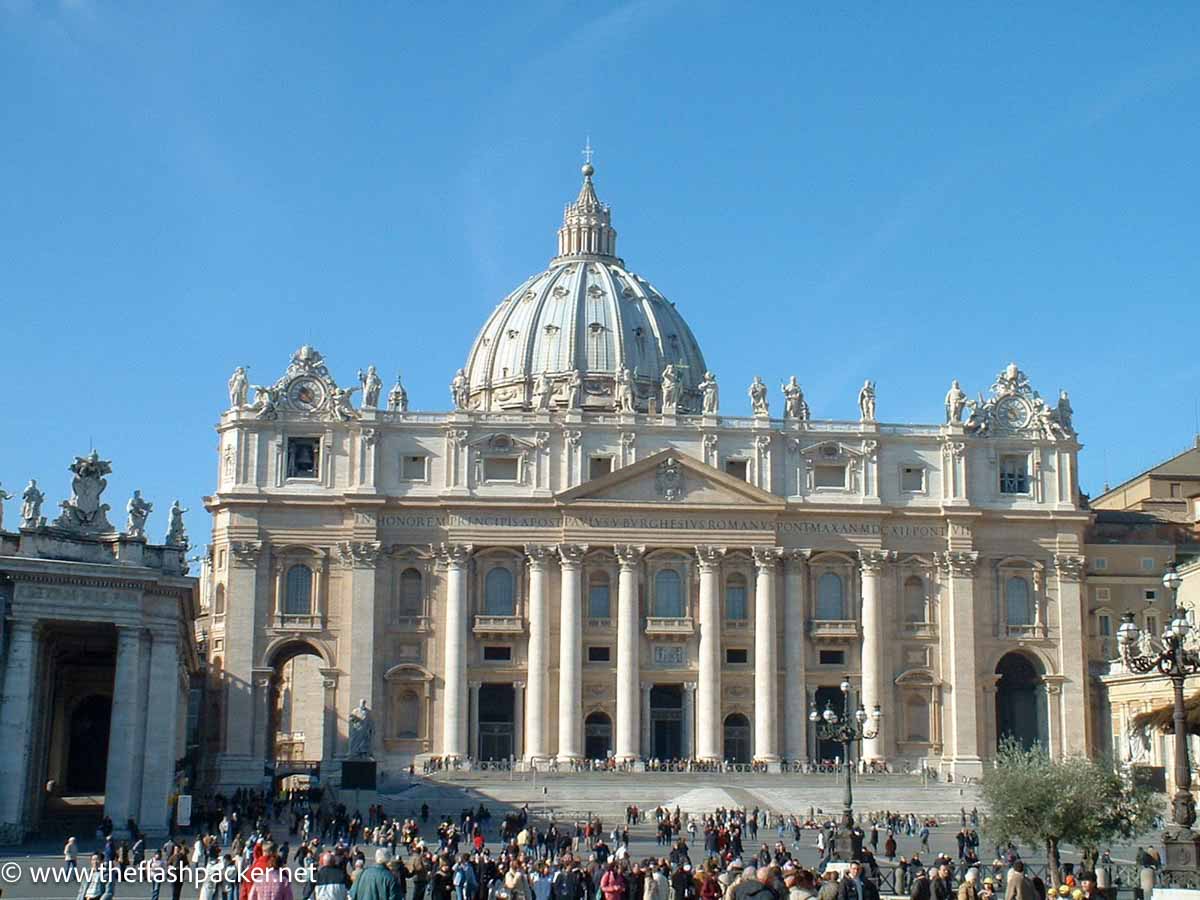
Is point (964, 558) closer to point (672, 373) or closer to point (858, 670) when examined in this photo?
point (858, 670)

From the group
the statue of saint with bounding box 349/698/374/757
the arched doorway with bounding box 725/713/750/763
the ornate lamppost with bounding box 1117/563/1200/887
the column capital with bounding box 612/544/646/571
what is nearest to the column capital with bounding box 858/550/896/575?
the arched doorway with bounding box 725/713/750/763

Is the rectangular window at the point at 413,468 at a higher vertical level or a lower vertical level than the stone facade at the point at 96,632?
higher

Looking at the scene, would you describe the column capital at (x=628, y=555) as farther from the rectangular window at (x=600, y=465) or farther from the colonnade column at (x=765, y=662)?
the colonnade column at (x=765, y=662)

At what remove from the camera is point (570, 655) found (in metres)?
73.8

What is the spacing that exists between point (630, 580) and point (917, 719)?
13.8 meters

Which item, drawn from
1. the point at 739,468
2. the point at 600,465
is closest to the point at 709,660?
the point at 739,468

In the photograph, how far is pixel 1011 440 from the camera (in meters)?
79.0

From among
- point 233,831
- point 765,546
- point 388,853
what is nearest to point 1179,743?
point 388,853

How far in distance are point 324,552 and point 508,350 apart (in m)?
43.1

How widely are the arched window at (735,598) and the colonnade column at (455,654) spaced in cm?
1120

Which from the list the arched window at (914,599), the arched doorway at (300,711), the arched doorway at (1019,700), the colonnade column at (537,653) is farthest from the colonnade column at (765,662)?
the arched doorway at (300,711)

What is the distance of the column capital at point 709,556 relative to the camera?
246ft

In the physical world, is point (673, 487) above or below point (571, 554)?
above

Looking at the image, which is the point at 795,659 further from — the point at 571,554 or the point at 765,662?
the point at 571,554
